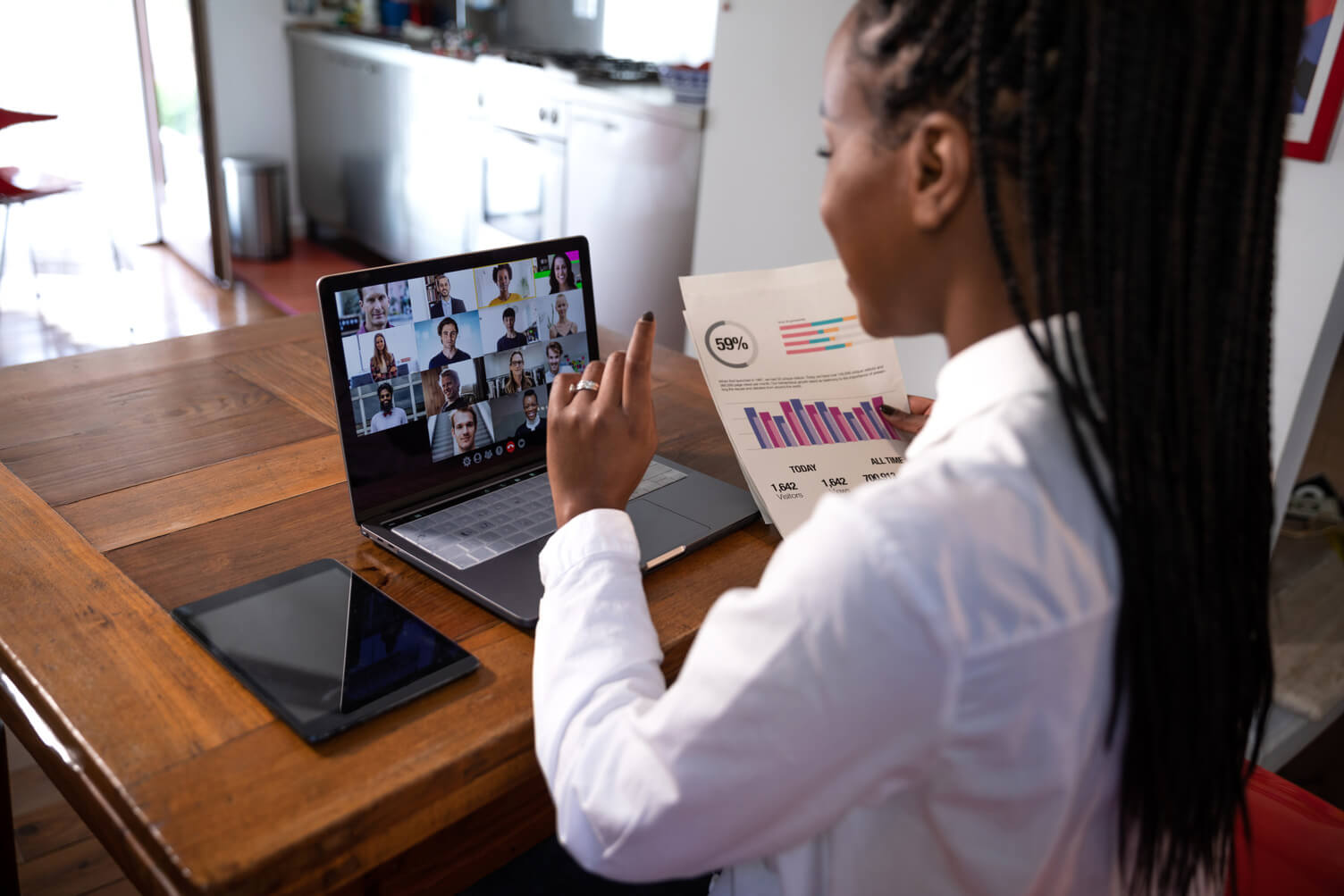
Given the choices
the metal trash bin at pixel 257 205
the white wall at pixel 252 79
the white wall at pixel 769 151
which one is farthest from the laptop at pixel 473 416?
the white wall at pixel 252 79

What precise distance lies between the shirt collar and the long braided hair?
0.02m

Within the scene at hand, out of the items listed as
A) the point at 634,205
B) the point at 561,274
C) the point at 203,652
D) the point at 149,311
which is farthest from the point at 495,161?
the point at 203,652

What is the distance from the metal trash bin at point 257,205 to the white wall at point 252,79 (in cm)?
18

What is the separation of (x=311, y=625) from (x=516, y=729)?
0.63 ft

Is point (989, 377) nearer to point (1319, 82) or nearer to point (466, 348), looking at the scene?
point (466, 348)

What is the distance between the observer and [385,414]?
2.99ft

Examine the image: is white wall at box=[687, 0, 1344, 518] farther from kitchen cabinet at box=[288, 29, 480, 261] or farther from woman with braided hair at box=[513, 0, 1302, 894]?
woman with braided hair at box=[513, 0, 1302, 894]

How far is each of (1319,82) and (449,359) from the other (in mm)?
1604

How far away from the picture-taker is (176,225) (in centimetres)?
434

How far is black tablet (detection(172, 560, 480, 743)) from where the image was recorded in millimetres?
673

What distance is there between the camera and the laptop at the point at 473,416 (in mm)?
871

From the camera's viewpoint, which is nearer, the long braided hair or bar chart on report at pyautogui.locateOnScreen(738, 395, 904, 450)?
the long braided hair

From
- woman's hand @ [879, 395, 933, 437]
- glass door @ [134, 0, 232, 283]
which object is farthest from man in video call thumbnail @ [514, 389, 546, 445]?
glass door @ [134, 0, 232, 283]

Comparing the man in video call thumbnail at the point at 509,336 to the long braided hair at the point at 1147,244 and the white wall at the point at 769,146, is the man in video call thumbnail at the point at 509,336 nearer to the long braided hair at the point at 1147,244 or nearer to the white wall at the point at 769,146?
the long braided hair at the point at 1147,244
